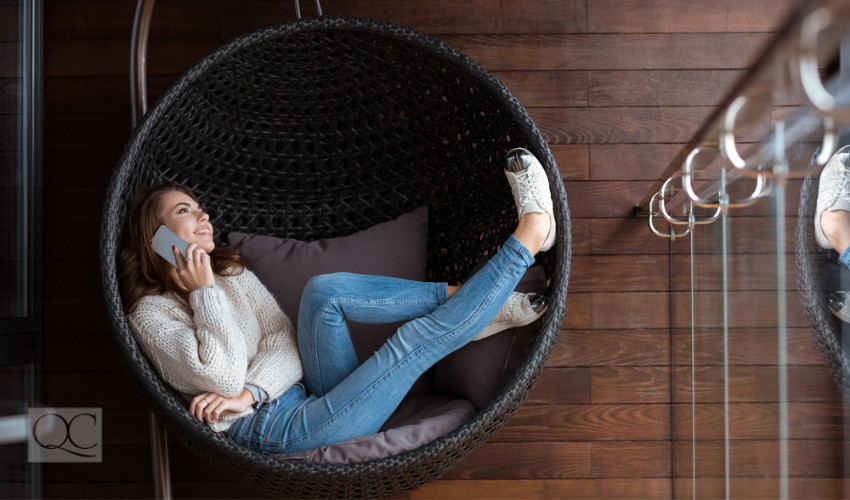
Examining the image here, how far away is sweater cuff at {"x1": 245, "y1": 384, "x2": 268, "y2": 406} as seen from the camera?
51.0 inches

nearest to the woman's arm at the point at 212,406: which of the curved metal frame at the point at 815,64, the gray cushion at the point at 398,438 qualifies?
the gray cushion at the point at 398,438

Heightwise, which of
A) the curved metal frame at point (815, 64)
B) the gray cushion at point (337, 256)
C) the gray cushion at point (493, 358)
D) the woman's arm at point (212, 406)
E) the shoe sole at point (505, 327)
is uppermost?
the curved metal frame at point (815, 64)

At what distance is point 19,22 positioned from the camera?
1762mm

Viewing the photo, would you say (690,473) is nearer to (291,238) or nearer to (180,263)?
(291,238)

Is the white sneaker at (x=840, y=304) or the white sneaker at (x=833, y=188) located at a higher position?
the white sneaker at (x=833, y=188)

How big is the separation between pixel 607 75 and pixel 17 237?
174 cm

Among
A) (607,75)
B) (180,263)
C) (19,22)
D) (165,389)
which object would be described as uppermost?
(19,22)

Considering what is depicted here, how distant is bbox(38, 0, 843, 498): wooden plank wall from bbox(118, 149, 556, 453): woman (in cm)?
53

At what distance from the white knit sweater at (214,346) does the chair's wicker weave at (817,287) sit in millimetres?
1002

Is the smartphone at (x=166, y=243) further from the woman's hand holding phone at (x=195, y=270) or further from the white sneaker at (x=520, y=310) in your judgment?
the white sneaker at (x=520, y=310)

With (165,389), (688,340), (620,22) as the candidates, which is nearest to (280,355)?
(165,389)

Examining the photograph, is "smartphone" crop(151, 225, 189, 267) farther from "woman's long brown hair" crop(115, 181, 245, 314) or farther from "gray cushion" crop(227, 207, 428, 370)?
"gray cushion" crop(227, 207, 428, 370)

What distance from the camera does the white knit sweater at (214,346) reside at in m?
1.24

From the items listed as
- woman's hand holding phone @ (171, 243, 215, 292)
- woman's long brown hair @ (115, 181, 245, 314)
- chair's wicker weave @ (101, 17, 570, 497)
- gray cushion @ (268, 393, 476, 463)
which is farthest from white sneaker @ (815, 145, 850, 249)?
woman's long brown hair @ (115, 181, 245, 314)
